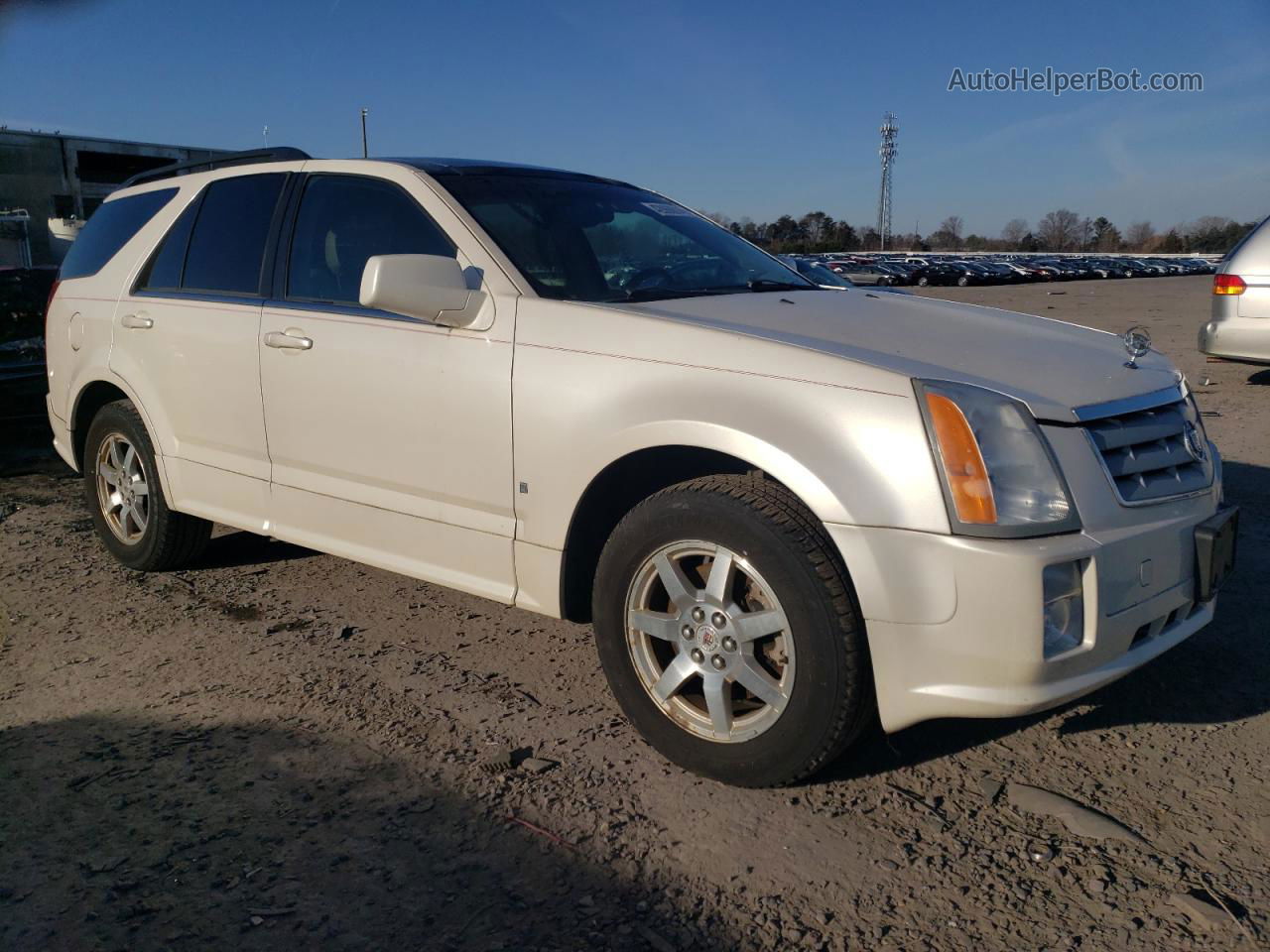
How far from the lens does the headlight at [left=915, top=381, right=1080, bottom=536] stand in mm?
2416

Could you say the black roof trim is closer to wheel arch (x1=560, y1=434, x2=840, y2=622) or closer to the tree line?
wheel arch (x1=560, y1=434, x2=840, y2=622)

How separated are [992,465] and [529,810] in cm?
146

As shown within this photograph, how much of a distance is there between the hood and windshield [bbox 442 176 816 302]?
0.74 feet

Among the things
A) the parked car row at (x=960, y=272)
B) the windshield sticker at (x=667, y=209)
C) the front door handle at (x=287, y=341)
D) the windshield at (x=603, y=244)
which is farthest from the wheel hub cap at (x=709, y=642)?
the parked car row at (x=960, y=272)

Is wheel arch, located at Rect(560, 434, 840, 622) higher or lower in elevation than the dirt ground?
higher

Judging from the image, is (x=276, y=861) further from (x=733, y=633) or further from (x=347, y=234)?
(x=347, y=234)

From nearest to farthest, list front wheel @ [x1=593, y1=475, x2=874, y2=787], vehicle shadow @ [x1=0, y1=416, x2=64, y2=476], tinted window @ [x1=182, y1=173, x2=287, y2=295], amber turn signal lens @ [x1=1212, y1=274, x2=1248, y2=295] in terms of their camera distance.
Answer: front wheel @ [x1=593, y1=475, x2=874, y2=787] < tinted window @ [x1=182, y1=173, x2=287, y2=295] < vehicle shadow @ [x1=0, y1=416, x2=64, y2=476] < amber turn signal lens @ [x1=1212, y1=274, x2=1248, y2=295]

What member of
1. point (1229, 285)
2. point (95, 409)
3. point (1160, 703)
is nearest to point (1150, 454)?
point (1160, 703)

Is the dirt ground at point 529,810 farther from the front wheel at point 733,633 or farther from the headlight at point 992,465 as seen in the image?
the headlight at point 992,465

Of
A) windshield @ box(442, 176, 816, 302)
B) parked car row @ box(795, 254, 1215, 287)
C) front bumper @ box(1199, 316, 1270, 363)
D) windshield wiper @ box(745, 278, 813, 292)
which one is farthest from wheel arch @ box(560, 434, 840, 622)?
parked car row @ box(795, 254, 1215, 287)

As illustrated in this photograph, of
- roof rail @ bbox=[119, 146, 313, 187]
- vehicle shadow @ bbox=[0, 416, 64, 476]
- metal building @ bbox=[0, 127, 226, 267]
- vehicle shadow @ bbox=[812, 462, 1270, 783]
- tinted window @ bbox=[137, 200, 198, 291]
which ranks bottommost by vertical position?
vehicle shadow @ bbox=[812, 462, 1270, 783]

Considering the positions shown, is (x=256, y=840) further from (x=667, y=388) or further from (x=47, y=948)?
(x=667, y=388)

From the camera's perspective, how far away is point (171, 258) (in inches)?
181

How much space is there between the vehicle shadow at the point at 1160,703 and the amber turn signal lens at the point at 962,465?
0.92 meters
